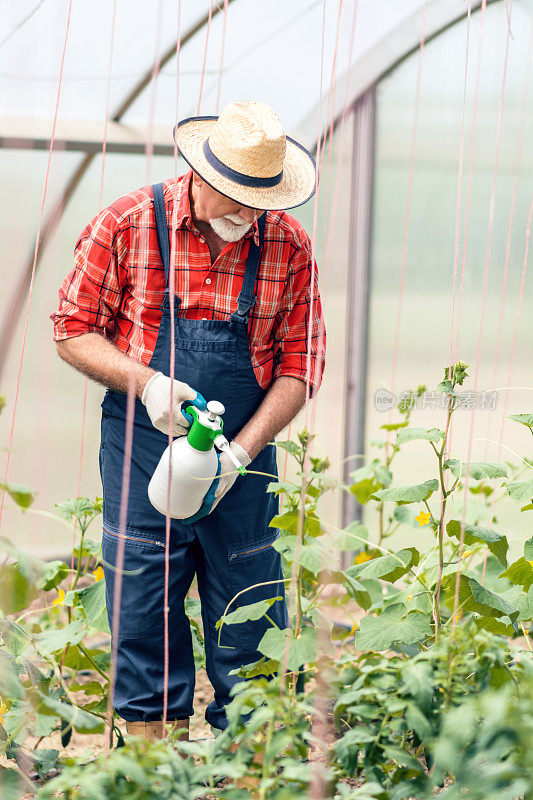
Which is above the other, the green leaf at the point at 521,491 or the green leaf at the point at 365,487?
the green leaf at the point at 521,491

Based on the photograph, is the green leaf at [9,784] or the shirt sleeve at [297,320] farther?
the shirt sleeve at [297,320]

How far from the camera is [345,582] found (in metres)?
1.64

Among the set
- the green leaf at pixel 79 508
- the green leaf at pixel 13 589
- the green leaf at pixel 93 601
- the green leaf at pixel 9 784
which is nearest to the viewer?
the green leaf at pixel 9 784

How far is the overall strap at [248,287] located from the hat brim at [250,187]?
0.14 m

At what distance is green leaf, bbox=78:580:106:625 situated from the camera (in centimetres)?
196

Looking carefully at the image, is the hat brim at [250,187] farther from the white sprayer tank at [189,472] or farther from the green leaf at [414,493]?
the green leaf at [414,493]

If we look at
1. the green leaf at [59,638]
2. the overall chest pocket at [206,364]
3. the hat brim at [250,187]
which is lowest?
the green leaf at [59,638]

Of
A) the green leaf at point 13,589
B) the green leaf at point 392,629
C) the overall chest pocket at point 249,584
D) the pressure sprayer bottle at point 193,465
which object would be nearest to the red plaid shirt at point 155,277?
the pressure sprayer bottle at point 193,465

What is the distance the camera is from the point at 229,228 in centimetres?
174

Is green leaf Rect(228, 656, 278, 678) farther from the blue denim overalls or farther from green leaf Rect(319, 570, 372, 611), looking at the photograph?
the blue denim overalls

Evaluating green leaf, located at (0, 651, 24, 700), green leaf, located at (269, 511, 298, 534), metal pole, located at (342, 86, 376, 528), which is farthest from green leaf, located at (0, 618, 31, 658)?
metal pole, located at (342, 86, 376, 528)

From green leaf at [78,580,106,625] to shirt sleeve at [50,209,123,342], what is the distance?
62 cm

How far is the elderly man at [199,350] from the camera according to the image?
5.60 feet

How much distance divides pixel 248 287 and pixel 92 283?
324mm
